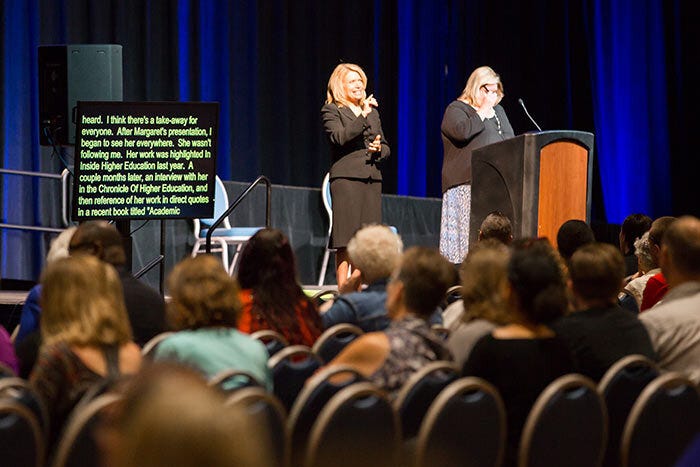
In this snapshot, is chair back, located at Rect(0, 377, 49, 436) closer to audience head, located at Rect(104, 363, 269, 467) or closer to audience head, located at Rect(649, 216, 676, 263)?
audience head, located at Rect(104, 363, 269, 467)

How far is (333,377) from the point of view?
276 centimetres

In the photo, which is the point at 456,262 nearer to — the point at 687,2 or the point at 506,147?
the point at 506,147

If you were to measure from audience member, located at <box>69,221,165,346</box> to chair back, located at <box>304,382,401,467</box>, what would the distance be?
133 cm

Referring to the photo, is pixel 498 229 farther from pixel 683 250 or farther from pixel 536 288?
pixel 536 288

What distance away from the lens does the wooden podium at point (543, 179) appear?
6.02 meters

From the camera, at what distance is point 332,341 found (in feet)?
11.2

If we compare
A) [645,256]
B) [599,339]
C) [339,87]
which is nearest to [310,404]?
[599,339]

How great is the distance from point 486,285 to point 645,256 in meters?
2.06

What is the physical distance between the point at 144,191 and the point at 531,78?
6.07m

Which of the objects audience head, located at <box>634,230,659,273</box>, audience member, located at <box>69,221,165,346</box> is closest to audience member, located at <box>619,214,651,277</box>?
audience head, located at <box>634,230,659,273</box>

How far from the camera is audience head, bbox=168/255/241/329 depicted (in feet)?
9.66

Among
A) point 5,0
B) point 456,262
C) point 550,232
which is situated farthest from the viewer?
point 5,0

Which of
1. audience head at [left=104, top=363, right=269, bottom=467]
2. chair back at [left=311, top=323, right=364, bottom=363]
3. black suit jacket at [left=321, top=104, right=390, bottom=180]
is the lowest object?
chair back at [left=311, top=323, right=364, bottom=363]

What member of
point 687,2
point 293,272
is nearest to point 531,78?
point 687,2
